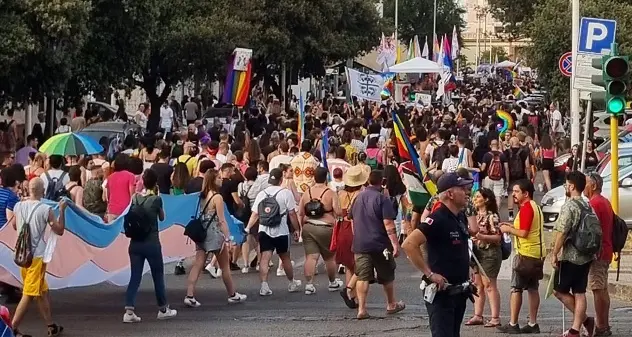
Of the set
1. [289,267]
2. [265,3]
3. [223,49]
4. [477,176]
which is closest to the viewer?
[289,267]

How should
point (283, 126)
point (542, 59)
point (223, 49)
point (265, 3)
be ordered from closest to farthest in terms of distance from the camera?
1. point (283, 126)
2. point (542, 59)
3. point (223, 49)
4. point (265, 3)

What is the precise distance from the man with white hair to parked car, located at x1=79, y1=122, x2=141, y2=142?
13.9 meters

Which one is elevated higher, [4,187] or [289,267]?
[4,187]

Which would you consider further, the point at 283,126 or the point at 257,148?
the point at 283,126

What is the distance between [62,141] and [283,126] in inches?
530

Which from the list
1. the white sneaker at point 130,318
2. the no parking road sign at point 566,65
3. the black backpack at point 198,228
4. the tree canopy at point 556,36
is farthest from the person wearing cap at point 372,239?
the tree canopy at point 556,36

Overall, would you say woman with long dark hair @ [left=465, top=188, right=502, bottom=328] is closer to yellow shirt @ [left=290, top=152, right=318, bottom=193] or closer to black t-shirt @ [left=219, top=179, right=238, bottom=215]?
black t-shirt @ [left=219, top=179, right=238, bottom=215]

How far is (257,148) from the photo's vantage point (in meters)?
18.2

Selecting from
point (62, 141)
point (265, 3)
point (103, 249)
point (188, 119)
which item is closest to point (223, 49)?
point (188, 119)

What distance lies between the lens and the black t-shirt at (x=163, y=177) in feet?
51.4

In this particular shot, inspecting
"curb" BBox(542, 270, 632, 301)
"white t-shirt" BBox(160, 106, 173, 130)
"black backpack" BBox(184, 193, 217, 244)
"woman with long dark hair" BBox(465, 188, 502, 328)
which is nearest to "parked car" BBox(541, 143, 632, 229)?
"curb" BBox(542, 270, 632, 301)

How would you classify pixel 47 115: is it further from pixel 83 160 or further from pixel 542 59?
pixel 83 160

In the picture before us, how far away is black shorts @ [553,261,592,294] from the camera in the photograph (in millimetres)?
10922

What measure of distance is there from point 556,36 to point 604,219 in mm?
19585
